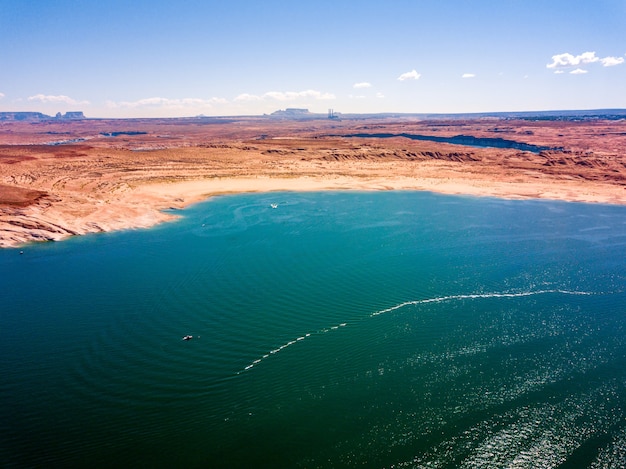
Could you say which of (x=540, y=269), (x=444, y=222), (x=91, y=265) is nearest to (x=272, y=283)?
(x=91, y=265)

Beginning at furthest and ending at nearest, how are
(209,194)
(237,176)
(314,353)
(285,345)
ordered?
1. (237,176)
2. (209,194)
3. (285,345)
4. (314,353)

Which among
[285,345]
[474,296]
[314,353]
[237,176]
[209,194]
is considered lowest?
[314,353]

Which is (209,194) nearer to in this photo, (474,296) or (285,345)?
(285,345)

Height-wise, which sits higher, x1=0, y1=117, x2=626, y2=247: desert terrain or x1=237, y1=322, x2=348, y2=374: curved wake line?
x1=0, y1=117, x2=626, y2=247: desert terrain

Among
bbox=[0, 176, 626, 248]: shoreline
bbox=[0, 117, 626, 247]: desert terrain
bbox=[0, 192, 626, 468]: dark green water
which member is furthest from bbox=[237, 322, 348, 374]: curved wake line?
bbox=[0, 117, 626, 247]: desert terrain

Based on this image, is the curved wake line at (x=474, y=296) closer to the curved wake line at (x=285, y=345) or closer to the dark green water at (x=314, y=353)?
the dark green water at (x=314, y=353)

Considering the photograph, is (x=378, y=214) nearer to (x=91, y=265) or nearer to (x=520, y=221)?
(x=520, y=221)

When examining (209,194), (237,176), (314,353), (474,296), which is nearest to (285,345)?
(314,353)

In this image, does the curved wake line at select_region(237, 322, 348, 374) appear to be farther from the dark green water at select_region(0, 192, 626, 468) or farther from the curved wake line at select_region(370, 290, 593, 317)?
the curved wake line at select_region(370, 290, 593, 317)

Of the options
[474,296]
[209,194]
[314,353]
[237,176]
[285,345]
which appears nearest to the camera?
[314,353]
